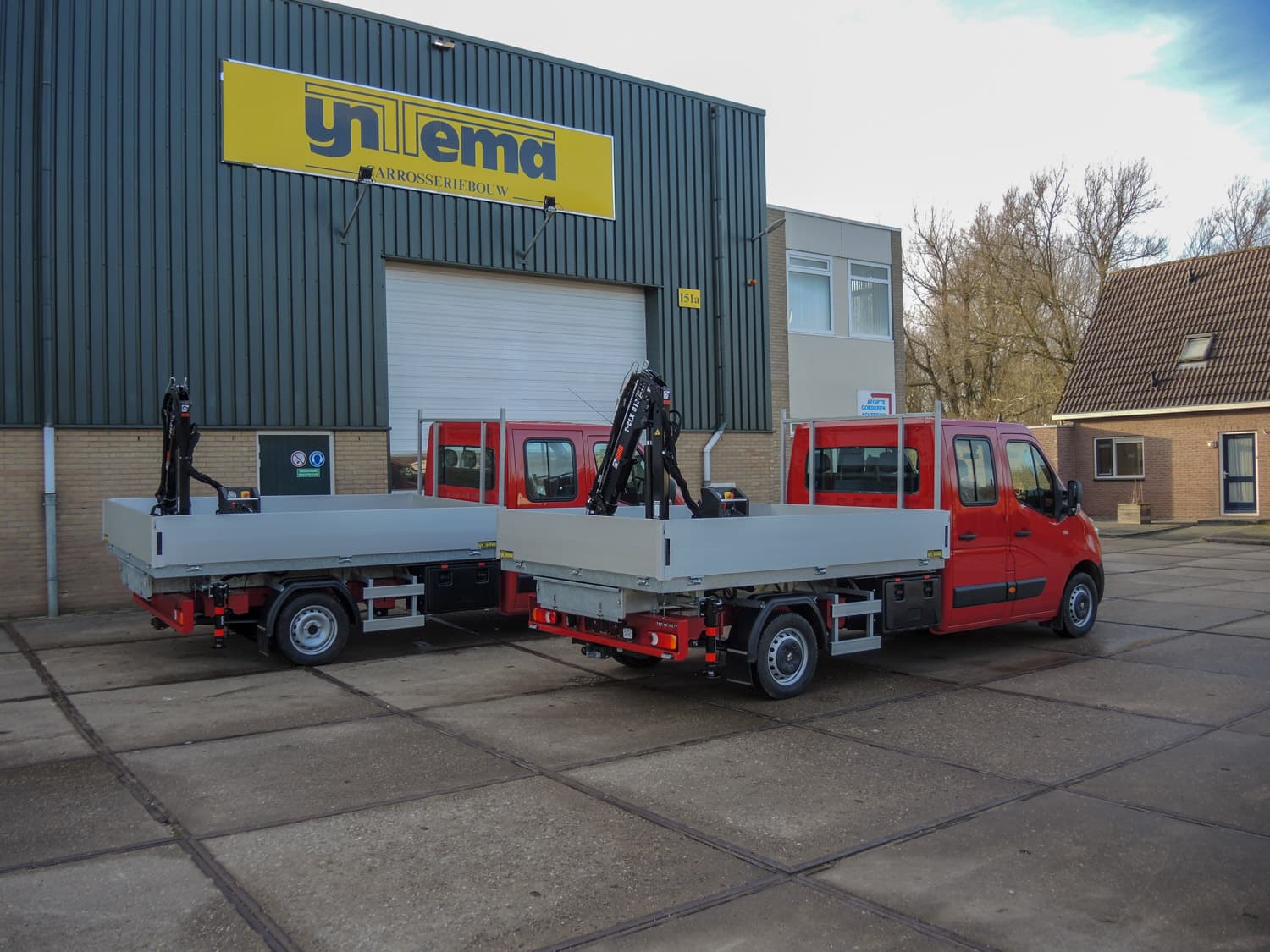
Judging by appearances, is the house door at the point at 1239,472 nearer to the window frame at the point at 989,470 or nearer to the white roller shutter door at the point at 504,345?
the white roller shutter door at the point at 504,345

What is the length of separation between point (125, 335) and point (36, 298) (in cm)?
106

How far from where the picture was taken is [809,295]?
67.2ft

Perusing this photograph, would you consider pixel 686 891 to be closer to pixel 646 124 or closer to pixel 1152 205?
pixel 646 124

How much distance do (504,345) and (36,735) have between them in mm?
10516

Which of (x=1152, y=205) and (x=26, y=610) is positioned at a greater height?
(x=1152, y=205)

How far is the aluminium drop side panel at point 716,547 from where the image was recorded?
6.93 metres

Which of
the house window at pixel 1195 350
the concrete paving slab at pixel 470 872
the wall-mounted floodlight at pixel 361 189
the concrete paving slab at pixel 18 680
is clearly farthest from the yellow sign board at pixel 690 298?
the house window at pixel 1195 350

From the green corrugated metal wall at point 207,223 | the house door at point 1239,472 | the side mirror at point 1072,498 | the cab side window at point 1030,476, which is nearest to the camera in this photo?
the cab side window at point 1030,476

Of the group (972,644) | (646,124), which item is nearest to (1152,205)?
(646,124)

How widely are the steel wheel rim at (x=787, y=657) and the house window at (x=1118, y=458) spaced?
23.7m

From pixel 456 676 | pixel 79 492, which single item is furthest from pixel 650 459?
pixel 79 492

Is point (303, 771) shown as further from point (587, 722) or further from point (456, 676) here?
point (456, 676)

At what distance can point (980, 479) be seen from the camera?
9.35 m

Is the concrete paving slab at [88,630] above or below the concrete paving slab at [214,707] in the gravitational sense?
above
